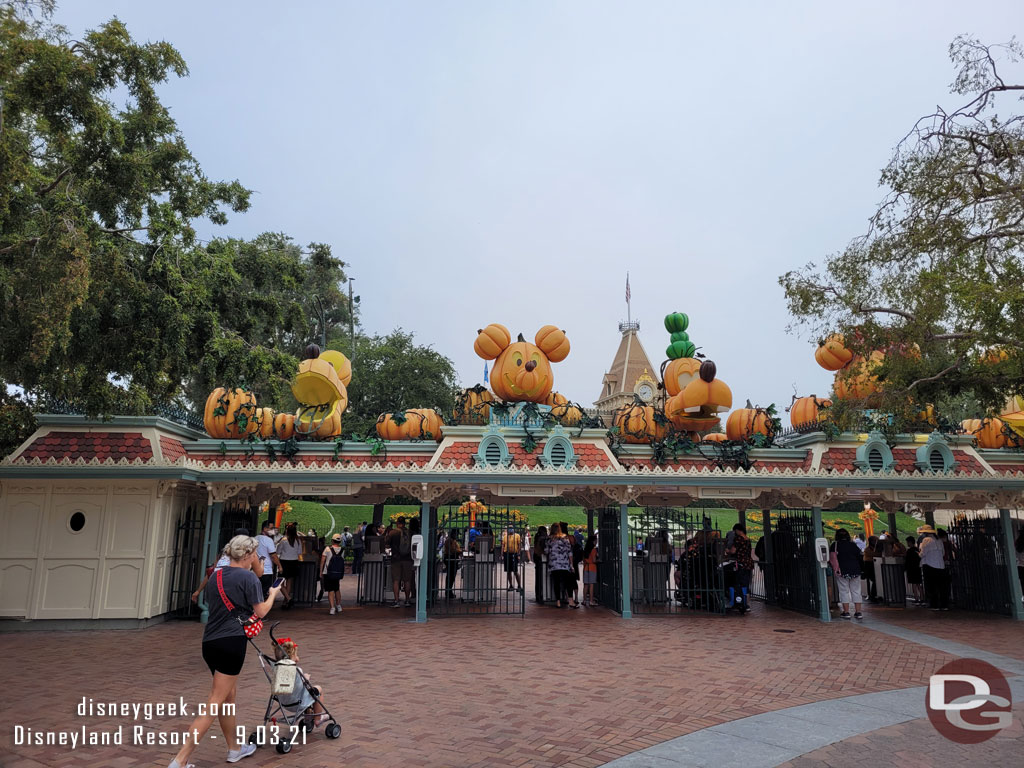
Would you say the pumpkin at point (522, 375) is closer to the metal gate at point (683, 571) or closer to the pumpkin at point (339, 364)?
the pumpkin at point (339, 364)

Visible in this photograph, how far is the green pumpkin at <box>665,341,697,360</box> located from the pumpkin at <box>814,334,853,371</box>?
291 centimetres

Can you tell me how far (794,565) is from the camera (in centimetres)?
1380

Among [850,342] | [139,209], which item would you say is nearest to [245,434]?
[139,209]

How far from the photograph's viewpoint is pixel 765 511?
15.1m

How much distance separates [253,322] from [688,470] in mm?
9448

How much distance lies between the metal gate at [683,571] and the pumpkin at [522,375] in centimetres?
365

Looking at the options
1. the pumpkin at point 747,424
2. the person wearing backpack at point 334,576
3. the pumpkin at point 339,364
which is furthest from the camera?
the pumpkin at point 339,364

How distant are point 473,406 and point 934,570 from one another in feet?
34.3

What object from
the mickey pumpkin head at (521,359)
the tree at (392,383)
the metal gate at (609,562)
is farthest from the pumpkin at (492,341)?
the tree at (392,383)

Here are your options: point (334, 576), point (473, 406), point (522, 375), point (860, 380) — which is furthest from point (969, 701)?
point (334, 576)

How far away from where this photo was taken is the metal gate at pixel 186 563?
484 inches

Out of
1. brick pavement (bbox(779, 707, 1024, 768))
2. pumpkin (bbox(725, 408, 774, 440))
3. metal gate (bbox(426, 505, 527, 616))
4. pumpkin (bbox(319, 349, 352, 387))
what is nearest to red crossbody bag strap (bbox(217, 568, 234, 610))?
brick pavement (bbox(779, 707, 1024, 768))

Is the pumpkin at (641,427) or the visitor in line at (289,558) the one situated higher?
the pumpkin at (641,427)

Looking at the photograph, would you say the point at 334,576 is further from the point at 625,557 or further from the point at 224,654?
the point at 224,654
